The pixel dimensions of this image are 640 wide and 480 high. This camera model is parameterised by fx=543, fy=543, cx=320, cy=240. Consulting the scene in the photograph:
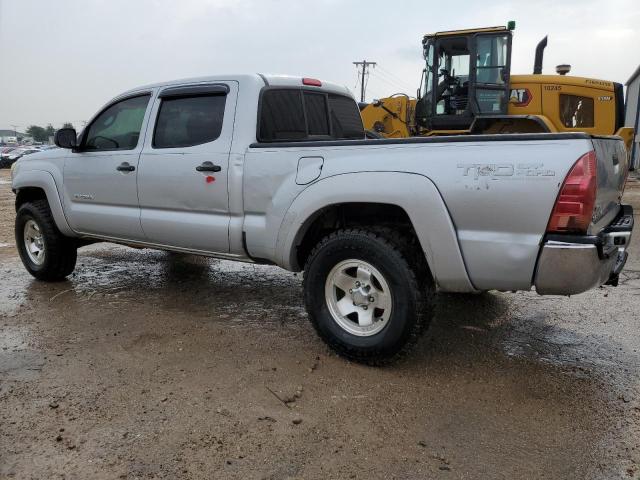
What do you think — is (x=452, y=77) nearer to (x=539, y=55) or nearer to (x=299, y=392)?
(x=539, y=55)

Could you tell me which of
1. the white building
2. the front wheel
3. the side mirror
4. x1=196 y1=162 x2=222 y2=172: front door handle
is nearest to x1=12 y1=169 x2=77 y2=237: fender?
the side mirror

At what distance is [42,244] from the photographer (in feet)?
18.8

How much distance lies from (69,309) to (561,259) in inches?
160

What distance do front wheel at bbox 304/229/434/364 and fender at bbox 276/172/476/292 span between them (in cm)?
18

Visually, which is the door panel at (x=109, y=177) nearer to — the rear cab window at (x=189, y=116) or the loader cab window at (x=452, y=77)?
the rear cab window at (x=189, y=116)

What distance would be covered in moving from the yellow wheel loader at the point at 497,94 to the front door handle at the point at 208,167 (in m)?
6.13

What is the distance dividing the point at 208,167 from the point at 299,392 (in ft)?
6.04

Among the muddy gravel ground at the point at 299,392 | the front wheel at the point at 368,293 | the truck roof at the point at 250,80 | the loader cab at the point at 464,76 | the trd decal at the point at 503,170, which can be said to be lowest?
the muddy gravel ground at the point at 299,392

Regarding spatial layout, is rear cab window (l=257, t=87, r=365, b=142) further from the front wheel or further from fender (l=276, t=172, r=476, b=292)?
the front wheel

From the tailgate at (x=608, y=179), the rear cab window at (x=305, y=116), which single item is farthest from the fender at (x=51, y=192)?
the tailgate at (x=608, y=179)

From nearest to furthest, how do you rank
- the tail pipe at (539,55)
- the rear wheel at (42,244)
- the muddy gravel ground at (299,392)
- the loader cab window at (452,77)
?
the muddy gravel ground at (299,392) → the rear wheel at (42,244) → the loader cab window at (452,77) → the tail pipe at (539,55)

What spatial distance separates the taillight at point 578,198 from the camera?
2775 millimetres

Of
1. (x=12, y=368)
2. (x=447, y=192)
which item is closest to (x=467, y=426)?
(x=447, y=192)

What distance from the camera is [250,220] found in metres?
3.98
